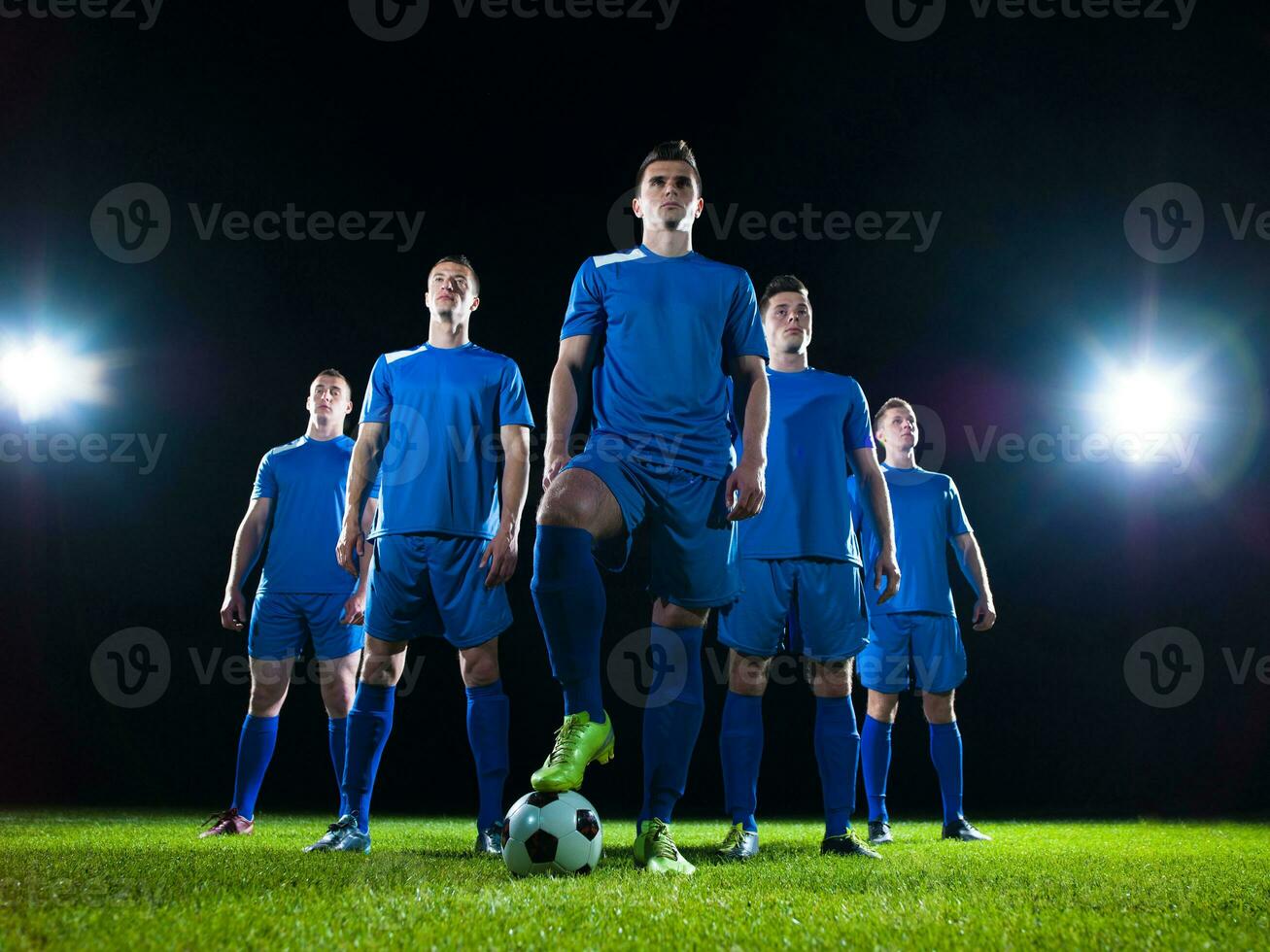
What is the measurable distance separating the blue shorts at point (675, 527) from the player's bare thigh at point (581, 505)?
4 cm

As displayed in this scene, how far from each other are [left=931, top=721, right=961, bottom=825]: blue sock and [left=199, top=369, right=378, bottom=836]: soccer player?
2.75 m

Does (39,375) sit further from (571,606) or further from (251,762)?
(571,606)

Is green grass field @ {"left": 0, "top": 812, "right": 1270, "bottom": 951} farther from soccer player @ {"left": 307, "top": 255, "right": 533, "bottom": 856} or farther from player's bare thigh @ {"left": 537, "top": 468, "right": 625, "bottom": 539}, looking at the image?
player's bare thigh @ {"left": 537, "top": 468, "right": 625, "bottom": 539}

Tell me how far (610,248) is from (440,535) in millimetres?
4296

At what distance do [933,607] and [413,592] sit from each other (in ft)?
8.37

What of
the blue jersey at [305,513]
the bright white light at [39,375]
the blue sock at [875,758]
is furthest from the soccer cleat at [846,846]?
the bright white light at [39,375]

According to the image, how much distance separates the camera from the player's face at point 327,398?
14.5ft

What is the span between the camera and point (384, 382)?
3496mm

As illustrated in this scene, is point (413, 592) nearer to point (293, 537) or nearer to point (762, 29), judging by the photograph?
point (293, 537)

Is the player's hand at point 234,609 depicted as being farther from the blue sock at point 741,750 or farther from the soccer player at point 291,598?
the blue sock at point 741,750

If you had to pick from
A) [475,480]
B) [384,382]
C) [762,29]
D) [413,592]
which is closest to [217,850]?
[413,592]

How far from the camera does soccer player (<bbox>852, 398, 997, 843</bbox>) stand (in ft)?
14.6

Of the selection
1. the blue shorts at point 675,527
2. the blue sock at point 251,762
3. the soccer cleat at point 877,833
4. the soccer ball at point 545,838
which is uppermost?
the blue shorts at point 675,527

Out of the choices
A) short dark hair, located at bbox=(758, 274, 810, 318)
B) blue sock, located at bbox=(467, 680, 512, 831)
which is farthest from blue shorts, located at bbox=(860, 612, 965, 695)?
blue sock, located at bbox=(467, 680, 512, 831)
